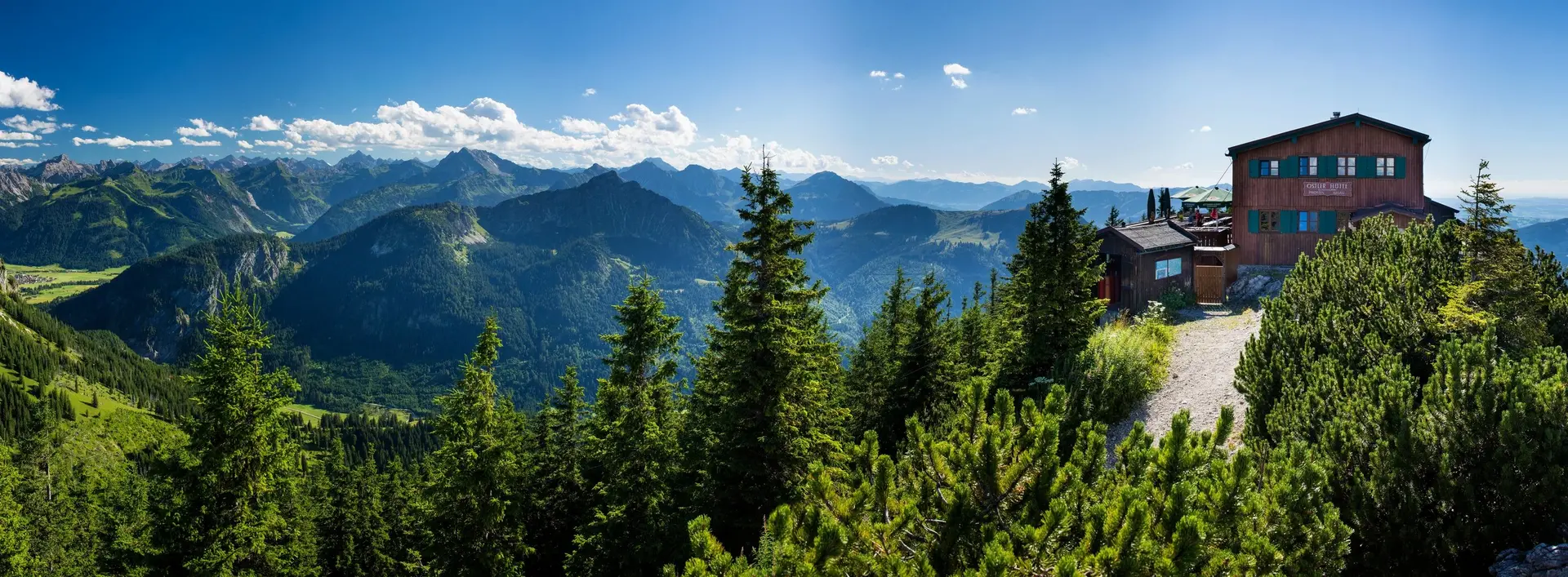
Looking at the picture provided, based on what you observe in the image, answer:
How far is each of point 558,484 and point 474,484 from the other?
10.4 meters

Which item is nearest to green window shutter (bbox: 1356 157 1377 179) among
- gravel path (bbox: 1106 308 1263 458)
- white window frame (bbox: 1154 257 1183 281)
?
white window frame (bbox: 1154 257 1183 281)

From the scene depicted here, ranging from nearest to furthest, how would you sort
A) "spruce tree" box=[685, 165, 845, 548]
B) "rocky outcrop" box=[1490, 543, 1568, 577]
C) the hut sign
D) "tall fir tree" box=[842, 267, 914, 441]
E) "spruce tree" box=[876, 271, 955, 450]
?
"rocky outcrop" box=[1490, 543, 1568, 577], "spruce tree" box=[685, 165, 845, 548], "spruce tree" box=[876, 271, 955, 450], "tall fir tree" box=[842, 267, 914, 441], the hut sign

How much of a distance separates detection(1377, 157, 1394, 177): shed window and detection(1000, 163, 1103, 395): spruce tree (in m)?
25.7

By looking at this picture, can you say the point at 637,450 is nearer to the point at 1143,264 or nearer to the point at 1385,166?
the point at 1143,264

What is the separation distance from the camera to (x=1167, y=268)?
34.2 metres

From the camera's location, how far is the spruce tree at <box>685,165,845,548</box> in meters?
16.3

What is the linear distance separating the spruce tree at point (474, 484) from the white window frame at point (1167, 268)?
2963 centimetres

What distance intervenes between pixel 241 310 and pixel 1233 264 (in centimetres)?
4299

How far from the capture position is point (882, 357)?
90.7 ft

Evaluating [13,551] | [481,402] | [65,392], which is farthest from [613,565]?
[65,392]

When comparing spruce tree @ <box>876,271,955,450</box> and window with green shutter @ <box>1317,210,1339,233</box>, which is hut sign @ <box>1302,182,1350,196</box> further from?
spruce tree @ <box>876,271,955,450</box>

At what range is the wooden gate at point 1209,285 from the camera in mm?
33938

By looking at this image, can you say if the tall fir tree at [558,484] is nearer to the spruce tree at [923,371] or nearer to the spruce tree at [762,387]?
the spruce tree at [923,371]

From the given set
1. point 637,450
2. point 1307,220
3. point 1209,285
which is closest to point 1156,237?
point 1209,285
